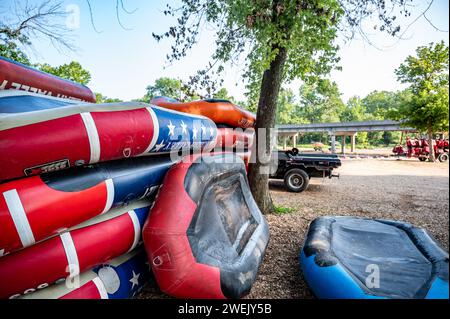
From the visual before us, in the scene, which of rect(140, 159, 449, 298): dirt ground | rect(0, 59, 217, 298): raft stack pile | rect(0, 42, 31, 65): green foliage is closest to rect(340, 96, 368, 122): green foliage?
rect(140, 159, 449, 298): dirt ground

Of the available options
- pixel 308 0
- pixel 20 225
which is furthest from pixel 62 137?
pixel 308 0

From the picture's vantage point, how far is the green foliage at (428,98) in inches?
618

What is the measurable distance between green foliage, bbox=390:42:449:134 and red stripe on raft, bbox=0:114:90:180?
1783cm

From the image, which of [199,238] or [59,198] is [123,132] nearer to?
[59,198]

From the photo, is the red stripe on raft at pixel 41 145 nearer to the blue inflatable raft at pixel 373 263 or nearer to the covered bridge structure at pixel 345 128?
the blue inflatable raft at pixel 373 263

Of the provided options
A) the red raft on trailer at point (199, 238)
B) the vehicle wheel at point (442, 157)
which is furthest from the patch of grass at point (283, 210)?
the vehicle wheel at point (442, 157)

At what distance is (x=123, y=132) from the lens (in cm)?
194

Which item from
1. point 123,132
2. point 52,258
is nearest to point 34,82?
point 123,132

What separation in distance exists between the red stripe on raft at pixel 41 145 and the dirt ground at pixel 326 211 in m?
1.52

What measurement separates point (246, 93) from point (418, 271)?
545 cm

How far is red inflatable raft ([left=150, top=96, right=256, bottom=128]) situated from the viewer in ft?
→ 13.1

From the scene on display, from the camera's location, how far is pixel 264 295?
2.35 m
